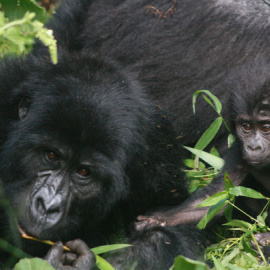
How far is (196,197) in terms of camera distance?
18.0 feet

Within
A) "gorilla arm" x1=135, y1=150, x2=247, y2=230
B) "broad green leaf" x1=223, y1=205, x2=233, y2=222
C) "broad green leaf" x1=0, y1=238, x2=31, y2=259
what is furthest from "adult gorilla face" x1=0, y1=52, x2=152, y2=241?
"broad green leaf" x1=223, y1=205, x2=233, y2=222

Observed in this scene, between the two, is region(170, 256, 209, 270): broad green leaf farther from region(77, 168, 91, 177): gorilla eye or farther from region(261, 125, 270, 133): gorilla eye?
region(261, 125, 270, 133): gorilla eye

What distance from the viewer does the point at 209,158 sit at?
5.93m

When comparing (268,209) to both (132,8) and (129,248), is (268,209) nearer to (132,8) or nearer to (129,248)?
(129,248)

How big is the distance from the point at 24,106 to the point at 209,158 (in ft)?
6.34

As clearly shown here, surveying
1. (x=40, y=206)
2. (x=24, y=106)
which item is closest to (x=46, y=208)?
(x=40, y=206)

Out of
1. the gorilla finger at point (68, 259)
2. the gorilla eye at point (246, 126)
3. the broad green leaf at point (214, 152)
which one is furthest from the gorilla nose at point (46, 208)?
the broad green leaf at point (214, 152)

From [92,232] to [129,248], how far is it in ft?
1.20

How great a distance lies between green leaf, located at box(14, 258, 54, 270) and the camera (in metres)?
3.83

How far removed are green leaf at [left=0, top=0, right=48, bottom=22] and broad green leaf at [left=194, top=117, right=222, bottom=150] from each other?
227 cm

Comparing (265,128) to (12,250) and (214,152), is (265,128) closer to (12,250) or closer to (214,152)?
(214,152)

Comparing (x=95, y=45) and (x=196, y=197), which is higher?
(x=95, y=45)

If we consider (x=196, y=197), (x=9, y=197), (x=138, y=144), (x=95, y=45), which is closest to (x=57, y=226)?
(x=9, y=197)

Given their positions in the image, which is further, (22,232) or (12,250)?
(12,250)
